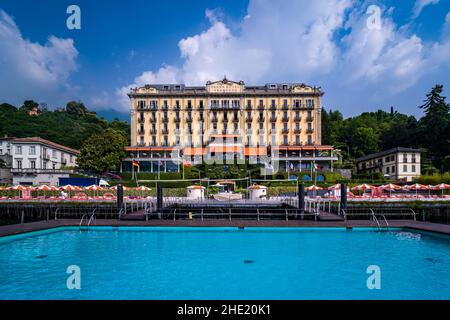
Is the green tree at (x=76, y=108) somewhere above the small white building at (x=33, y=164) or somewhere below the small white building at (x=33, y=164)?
above

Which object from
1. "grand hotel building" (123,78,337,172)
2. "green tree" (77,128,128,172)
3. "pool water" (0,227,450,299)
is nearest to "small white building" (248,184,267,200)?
"pool water" (0,227,450,299)

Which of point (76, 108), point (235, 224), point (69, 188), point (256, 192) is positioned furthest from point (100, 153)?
point (76, 108)

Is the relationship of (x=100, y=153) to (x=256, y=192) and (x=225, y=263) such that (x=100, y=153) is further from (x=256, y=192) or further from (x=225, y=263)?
(x=225, y=263)

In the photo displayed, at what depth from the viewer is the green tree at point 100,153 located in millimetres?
46062

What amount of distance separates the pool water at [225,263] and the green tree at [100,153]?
3284 centimetres

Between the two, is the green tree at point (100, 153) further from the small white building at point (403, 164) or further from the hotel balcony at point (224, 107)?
the small white building at point (403, 164)

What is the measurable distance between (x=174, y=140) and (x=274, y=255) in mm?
51217

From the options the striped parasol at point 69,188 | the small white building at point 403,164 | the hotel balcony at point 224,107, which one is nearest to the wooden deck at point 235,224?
the striped parasol at point 69,188

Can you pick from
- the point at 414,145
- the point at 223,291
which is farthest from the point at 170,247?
the point at 414,145

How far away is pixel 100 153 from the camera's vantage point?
46656 mm

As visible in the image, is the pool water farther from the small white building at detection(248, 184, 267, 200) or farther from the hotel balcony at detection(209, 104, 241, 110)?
the hotel balcony at detection(209, 104, 241, 110)

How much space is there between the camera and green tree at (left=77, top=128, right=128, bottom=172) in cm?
4606

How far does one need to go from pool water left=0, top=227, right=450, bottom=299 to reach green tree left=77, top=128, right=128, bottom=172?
A: 3284cm
